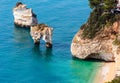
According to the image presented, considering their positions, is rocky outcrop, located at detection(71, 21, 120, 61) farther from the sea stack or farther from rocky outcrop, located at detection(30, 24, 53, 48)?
the sea stack

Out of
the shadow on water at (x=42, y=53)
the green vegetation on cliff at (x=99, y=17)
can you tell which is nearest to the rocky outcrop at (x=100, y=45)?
the green vegetation on cliff at (x=99, y=17)

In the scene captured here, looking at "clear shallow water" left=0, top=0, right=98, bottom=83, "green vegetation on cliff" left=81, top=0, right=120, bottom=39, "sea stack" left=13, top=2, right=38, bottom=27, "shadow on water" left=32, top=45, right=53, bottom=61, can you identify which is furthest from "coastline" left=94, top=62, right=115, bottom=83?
"sea stack" left=13, top=2, right=38, bottom=27

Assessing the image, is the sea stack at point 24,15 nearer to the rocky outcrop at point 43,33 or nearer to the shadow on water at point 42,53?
the rocky outcrop at point 43,33

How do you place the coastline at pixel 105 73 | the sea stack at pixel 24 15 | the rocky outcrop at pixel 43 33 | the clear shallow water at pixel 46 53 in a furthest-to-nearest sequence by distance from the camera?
the sea stack at pixel 24 15 → the rocky outcrop at pixel 43 33 → the clear shallow water at pixel 46 53 → the coastline at pixel 105 73

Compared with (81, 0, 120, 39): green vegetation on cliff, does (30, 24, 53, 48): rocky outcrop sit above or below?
below

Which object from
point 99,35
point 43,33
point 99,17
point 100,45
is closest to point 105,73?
point 100,45

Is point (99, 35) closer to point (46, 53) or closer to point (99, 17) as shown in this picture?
point (99, 17)

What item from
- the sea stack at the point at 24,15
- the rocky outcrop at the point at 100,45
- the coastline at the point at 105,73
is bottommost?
the coastline at the point at 105,73
